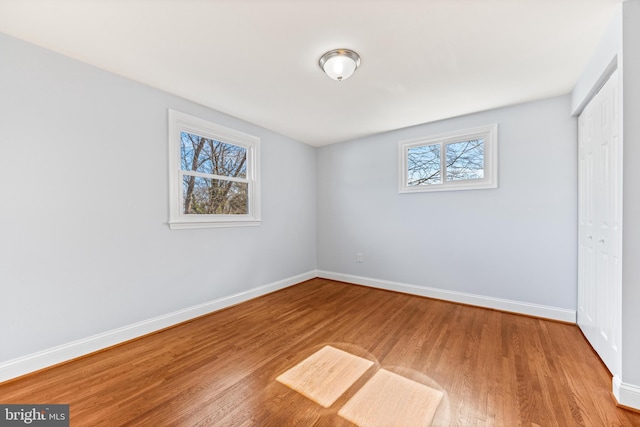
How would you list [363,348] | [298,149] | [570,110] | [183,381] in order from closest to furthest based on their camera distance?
[183,381]
[363,348]
[570,110]
[298,149]

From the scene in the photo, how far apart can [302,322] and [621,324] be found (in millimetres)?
2484

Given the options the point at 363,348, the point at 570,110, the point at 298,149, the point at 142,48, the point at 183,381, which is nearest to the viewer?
the point at 183,381

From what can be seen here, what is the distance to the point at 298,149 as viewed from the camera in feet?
14.9

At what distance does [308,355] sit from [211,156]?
8.33ft

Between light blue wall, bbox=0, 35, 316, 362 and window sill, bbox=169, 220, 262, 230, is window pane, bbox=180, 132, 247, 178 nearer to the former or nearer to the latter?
light blue wall, bbox=0, 35, 316, 362

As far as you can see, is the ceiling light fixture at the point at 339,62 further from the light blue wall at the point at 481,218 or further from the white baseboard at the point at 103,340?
the white baseboard at the point at 103,340

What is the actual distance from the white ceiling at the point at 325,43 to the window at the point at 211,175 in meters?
0.43

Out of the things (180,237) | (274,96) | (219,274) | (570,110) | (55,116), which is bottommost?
(219,274)

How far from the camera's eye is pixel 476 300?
332cm

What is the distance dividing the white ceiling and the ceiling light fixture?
62 millimetres

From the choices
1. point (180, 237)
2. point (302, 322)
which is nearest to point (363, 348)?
point (302, 322)

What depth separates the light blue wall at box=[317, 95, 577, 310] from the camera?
286cm

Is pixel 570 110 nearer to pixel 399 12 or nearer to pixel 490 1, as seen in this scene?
pixel 490 1

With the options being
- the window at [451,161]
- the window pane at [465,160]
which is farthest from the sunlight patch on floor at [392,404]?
the window pane at [465,160]
